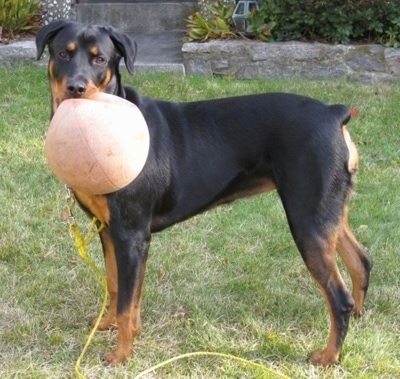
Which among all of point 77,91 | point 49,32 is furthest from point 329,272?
point 49,32

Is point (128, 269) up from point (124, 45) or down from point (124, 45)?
down

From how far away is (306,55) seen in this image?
9703mm

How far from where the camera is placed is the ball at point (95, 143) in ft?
11.1

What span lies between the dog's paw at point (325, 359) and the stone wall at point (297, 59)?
6421 millimetres

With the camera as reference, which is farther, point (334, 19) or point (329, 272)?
point (334, 19)

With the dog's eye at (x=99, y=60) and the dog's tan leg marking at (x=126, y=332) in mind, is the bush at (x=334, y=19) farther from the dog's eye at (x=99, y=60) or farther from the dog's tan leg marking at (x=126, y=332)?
the dog's tan leg marking at (x=126, y=332)

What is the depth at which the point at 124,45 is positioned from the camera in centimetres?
390

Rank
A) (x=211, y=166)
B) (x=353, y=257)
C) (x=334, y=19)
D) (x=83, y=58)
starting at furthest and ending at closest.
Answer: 1. (x=334, y=19)
2. (x=353, y=257)
3. (x=211, y=166)
4. (x=83, y=58)

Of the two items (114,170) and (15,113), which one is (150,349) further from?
(15,113)

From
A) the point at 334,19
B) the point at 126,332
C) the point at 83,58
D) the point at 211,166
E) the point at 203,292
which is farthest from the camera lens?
the point at 334,19

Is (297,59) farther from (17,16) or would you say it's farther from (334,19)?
(17,16)

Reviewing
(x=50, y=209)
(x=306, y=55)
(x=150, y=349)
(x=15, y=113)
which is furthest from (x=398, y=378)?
(x=306, y=55)

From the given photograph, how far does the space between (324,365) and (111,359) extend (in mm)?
1152

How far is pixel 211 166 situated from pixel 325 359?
122 cm
